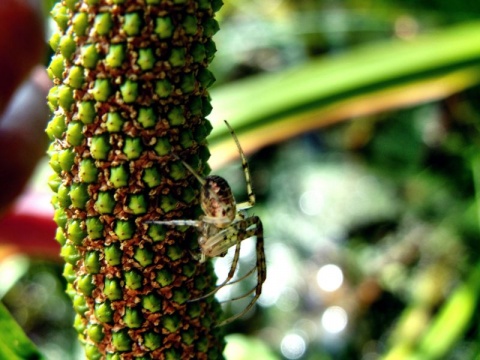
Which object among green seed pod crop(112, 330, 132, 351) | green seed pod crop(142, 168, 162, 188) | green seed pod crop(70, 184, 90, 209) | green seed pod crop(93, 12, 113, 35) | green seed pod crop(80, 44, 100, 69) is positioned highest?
green seed pod crop(93, 12, 113, 35)

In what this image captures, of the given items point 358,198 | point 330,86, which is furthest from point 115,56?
point 358,198

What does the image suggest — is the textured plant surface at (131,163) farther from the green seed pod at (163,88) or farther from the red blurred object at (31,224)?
the red blurred object at (31,224)

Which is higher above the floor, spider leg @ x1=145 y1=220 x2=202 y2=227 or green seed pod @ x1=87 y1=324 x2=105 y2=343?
spider leg @ x1=145 y1=220 x2=202 y2=227

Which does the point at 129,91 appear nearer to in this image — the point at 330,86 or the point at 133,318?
the point at 133,318

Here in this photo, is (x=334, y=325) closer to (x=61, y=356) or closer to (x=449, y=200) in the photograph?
(x=449, y=200)

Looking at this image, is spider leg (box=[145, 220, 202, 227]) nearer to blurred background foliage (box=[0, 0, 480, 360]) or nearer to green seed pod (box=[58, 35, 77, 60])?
green seed pod (box=[58, 35, 77, 60])

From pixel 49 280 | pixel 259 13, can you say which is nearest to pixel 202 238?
pixel 49 280

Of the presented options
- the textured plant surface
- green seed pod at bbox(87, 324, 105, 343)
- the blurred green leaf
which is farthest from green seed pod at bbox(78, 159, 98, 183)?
the blurred green leaf
